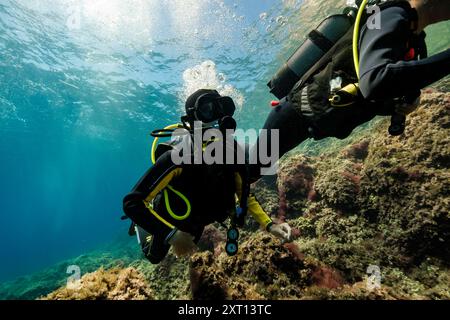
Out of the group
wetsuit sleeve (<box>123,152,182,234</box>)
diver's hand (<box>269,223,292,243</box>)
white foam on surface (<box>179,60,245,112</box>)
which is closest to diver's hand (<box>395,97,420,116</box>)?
diver's hand (<box>269,223,292,243</box>)

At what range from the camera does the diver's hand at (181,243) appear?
10.3 feet

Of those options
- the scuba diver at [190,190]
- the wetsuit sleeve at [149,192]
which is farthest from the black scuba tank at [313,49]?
the wetsuit sleeve at [149,192]

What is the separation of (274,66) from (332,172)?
2171 centimetres

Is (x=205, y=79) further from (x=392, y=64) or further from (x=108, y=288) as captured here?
(x=392, y=64)

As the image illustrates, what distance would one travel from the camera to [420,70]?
1677mm

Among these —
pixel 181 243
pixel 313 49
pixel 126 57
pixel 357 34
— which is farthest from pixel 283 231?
pixel 126 57

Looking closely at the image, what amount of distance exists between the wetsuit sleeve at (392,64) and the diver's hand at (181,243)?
2.54 m

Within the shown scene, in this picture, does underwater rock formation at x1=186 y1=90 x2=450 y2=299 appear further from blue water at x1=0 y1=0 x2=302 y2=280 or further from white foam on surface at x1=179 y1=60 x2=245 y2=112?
white foam on surface at x1=179 y1=60 x2=245 y2=112

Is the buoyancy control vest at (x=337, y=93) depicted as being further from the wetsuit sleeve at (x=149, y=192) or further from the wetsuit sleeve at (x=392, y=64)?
the wetsuit sleeve at (x=149, y=192)
